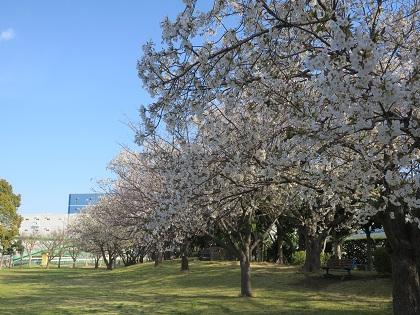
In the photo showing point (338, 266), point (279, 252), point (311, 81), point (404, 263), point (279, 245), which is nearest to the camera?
point (311, 81)

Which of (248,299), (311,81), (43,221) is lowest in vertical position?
(248,299)

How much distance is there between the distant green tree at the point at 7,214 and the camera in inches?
1537

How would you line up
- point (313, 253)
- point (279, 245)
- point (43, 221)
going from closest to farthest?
point (313, 253)
point (279, 245)
point (43, 221)

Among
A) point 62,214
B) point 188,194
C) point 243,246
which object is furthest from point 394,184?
point 62,214

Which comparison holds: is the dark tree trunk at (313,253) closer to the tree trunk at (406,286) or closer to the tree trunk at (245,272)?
the tree trunk at (245,272)

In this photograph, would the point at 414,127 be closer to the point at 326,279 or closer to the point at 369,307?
the point at 369,307

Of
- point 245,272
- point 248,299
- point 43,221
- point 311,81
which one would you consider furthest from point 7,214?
point 43,221

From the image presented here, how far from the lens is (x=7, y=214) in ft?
131

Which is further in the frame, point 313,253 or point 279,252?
point 279,252

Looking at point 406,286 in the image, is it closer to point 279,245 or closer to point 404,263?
point 404,263

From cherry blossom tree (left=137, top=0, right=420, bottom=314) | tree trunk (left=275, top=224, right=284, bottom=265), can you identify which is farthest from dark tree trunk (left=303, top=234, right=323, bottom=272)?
cherry blossom tree (left=137, top=0, right=420, bottom=314)

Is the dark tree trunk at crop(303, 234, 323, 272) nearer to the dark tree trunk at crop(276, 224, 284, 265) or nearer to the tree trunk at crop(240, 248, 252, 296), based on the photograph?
the tree trunk at crop(240, 248, 252, 296)

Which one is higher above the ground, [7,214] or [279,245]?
[7,214]

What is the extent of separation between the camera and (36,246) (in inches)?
2918
